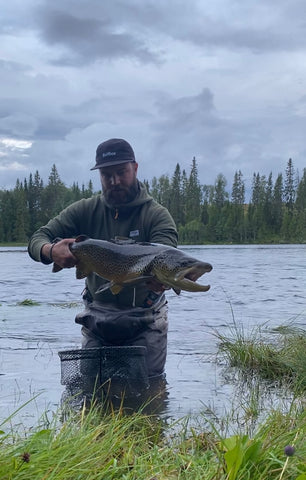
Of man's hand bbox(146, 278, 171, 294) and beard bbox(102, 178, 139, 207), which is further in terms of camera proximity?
beard bbox(102, 178, 139, 207)

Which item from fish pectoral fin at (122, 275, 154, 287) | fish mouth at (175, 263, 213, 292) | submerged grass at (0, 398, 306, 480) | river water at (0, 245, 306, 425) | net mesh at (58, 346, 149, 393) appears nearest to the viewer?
submerged grass at (0, 398, 306, 480)

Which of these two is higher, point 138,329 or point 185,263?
A: point 185,263

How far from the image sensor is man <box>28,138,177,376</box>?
19.1ft

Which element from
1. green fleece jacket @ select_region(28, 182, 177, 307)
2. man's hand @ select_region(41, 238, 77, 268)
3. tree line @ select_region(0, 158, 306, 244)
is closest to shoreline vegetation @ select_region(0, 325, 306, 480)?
man's hand @ select_region(41, 238, 77, 268)

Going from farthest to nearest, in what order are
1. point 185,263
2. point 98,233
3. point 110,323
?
point 98,233 → point 110,323 → point 185,263

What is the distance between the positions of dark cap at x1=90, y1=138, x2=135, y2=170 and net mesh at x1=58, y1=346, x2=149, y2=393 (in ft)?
5.65

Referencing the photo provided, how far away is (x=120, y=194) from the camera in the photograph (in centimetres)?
599

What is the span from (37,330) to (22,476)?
366 inches

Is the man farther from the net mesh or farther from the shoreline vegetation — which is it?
the shoreline vegetation

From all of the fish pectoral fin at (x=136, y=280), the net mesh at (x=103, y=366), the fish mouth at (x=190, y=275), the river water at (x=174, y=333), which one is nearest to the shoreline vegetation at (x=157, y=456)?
the river water at (x=174, y=333)

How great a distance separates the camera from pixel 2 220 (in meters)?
114

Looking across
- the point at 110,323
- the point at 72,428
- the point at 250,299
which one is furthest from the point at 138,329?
the point at 250,299

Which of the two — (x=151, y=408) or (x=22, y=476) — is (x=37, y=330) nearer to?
(x=151, y=408)

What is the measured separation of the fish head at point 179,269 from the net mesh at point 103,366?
1.23 meters
